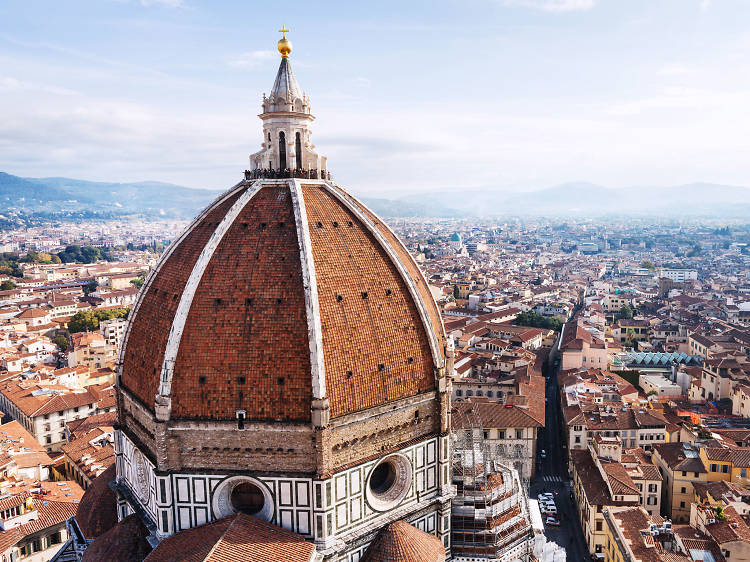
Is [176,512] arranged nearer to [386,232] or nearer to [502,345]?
[386,232]

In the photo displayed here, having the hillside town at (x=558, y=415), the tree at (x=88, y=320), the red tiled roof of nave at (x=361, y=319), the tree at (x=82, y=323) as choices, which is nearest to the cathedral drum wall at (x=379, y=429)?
the red tiled roof of nave at (x=361, y=319)

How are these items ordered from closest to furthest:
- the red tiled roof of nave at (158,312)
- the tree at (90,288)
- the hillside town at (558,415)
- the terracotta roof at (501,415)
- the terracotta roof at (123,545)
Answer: the red tiled roof of nave at (158,312) < the terracotta roof at (123,545) < the hillside town at (558,415) < the terracotta roof at (501,415) < the tree at (90,288)

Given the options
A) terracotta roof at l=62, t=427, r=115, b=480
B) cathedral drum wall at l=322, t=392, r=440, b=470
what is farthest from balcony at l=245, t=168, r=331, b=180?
terracotta roof at l=62, t=427, r=115, b=480

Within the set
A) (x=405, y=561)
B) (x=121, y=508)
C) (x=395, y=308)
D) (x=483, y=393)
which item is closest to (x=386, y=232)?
(x=395, y=308)

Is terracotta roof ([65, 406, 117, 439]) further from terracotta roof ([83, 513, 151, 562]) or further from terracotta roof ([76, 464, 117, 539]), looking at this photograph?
terracotta roof ([83, 513, 151, 562])

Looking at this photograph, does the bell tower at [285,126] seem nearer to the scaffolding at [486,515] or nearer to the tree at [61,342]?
the scaffolding at [486,515]
